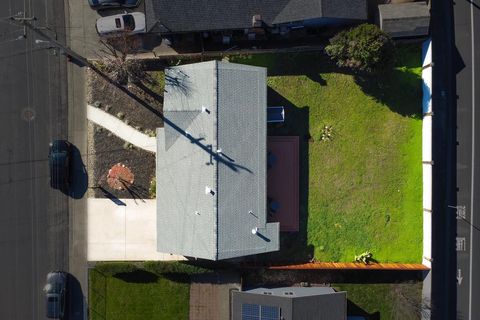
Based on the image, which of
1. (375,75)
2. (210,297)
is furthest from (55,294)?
(375,75)

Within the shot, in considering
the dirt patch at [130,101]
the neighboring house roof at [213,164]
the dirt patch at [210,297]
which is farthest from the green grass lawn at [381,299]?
the dirt patch at [130,101]

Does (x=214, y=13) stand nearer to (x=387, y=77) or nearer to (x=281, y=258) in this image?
(x=387, y=77)

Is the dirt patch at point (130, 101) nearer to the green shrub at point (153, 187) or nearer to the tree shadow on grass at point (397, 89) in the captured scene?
the green shrub at point (153, 187)

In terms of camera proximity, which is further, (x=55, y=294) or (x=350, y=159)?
(x=350, y=159)

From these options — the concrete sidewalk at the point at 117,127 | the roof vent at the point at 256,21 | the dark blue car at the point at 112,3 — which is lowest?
the concrete sidewalk at the point at 117,127

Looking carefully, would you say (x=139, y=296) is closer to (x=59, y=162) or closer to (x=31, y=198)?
(x=31, y=198)

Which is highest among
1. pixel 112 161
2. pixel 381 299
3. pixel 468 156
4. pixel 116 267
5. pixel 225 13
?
pixel 225 13
